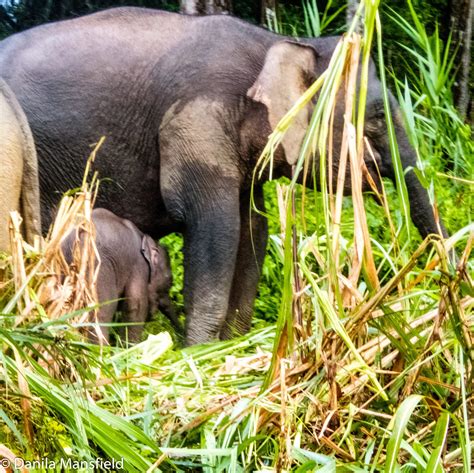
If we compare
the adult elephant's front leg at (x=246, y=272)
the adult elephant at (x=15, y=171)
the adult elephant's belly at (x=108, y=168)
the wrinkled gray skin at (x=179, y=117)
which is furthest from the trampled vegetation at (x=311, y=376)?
the adult elephant's front leg at (x=246, y=272)

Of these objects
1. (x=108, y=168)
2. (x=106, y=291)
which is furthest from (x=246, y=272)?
(x=106, y=291)

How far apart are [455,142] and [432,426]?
566 centimetres

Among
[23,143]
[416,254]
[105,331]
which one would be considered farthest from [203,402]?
[105,331]

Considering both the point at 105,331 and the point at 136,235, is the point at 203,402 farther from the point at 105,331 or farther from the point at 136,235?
the point at 136,235

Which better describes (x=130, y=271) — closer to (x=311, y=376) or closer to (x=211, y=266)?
(x=211, y=266)

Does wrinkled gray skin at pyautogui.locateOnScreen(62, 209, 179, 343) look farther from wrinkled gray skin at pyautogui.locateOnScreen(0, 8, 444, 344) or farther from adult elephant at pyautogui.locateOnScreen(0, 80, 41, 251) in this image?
adult elephant at pyautogui.locateOnScreen(0, 80, 41, 251)

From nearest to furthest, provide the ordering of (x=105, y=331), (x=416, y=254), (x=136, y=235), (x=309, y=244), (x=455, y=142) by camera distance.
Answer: (x=416, y=254), (x=309, y=244), (x=105, y=331), (x=136, y=235), (x=455, y=142)

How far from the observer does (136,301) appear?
676cm

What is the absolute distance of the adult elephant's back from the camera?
6.89m

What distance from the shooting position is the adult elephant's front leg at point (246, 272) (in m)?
7.26

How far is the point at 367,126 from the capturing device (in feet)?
22.9

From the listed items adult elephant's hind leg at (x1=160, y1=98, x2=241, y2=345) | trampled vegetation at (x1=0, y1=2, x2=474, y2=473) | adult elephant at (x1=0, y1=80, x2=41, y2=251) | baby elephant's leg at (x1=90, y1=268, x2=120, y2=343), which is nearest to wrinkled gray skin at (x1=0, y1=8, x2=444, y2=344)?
adult elephant's hind leg at (x1=160, y1=98, x2=241, y2=345)

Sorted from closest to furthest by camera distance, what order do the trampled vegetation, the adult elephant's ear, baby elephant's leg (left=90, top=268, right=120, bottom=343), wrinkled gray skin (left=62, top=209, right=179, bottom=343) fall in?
the trampled vegetation < baby elephant's leg (left=90, top=268, right=120, bottom=343) < wrinkled gray skin (left=62, top=209, right=179, bottom=343) < the adult elephant's ear

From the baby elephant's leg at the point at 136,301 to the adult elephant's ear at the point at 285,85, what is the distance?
41.0 inches
